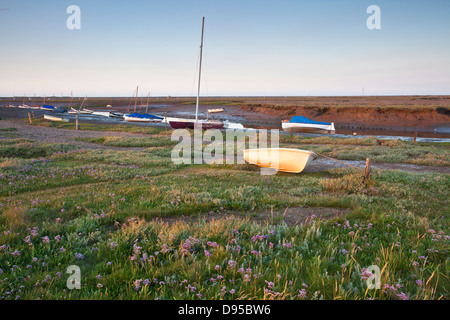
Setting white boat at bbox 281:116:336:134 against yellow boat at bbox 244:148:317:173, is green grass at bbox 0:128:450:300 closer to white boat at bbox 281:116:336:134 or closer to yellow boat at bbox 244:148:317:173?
yellow boat at bbox 244:148:317:173

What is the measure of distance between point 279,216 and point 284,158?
7.60m

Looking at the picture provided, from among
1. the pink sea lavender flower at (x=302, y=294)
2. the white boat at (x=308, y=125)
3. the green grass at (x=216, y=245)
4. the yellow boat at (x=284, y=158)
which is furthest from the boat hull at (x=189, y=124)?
the pink sea lavender flower at (x=302, y=294)

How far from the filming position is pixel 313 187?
11.6 m

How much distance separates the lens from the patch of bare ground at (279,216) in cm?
738

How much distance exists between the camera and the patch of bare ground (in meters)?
7.38

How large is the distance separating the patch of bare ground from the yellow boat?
608 centimetres

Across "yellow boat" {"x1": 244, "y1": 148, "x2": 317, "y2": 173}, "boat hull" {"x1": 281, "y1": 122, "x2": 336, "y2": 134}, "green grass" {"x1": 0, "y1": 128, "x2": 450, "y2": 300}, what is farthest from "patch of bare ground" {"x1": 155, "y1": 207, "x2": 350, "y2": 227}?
"boat hull" {"x1": 281, "y1": 122, "x2": 336, "y2": 134}

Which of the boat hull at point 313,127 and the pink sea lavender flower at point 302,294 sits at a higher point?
the boat hull at point 313,127

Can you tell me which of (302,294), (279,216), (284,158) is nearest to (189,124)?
(284,158)

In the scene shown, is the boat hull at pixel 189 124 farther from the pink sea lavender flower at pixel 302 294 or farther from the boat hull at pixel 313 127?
the pink sea lavender flower at pixel 302 294

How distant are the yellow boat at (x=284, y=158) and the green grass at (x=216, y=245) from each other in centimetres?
323

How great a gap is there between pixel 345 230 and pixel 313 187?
17.8 ft

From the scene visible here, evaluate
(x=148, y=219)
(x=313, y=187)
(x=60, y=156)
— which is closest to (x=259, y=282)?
(x=148, y=219)
